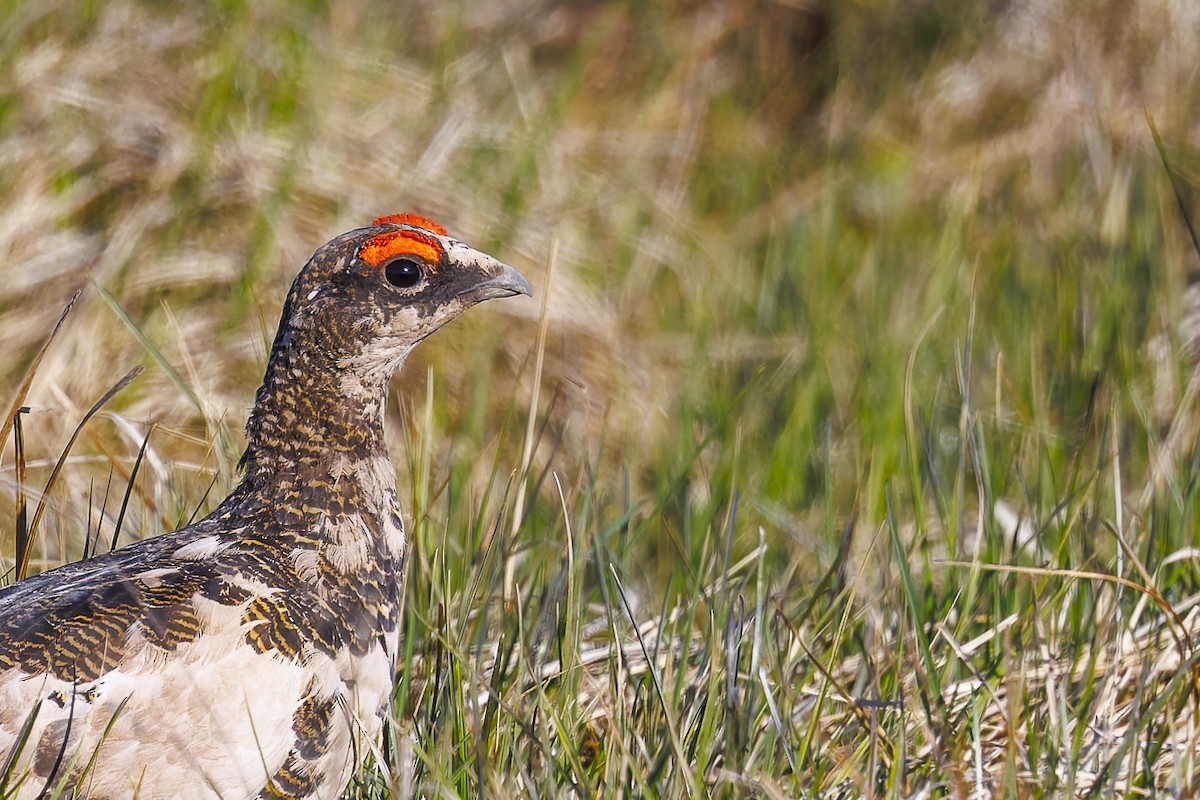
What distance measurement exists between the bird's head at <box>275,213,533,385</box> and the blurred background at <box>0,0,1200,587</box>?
34 cm

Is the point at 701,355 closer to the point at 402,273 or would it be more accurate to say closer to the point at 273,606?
the point at 402,273

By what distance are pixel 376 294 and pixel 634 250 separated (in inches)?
Result: 130

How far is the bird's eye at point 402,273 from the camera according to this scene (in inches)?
133

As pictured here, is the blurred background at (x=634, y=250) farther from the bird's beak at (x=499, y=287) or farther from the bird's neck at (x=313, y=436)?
the bird's beak at (x=499, y=287)

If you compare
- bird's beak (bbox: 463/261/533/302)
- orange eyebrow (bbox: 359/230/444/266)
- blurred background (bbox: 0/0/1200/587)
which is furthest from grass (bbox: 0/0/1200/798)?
orange eyebrow (bbox: 359/230/444/266)

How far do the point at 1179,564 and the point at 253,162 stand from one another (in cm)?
347

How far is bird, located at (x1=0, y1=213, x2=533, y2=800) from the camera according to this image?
2732mm

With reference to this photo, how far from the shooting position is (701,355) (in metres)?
5.99

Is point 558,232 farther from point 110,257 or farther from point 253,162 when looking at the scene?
point 110,257

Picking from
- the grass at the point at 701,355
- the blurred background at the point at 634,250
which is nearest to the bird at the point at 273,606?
the grass at the point at 701,355

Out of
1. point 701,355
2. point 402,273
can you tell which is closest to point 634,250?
point 701,355

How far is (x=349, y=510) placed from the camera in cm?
324

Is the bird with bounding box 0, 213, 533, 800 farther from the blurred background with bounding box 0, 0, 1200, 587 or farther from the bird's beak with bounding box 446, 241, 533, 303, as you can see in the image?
the blurred background with bounding box 0, 0, 1200, 587

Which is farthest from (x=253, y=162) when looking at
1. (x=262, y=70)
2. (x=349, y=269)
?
(x=349, y=269)
